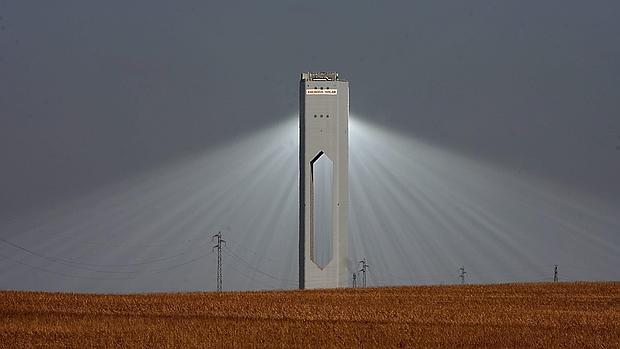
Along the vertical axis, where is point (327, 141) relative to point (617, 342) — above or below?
above

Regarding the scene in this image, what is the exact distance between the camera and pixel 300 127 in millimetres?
82188

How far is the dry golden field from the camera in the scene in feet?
98.5

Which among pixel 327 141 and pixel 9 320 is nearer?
pixel 9 320

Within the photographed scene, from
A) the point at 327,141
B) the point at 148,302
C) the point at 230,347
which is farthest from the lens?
the point at 327,141

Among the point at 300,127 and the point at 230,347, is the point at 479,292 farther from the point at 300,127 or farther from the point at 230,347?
the point at 300,127

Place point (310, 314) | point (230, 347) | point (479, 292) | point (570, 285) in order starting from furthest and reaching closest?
point (570, 285) → point (479, 292) → point (310, 314) → point (230, 347)

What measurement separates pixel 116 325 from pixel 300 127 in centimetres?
4964

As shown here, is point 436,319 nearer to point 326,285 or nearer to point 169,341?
point 169,341

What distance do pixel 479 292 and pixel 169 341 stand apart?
21.3 metres

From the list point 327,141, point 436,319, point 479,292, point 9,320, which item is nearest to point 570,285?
point 479,292

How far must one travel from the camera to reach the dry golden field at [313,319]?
30.0 metres

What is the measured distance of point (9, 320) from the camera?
34938 mm

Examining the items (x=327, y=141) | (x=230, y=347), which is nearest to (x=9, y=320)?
(x=230, y=347)

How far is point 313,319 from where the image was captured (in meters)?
35.1
